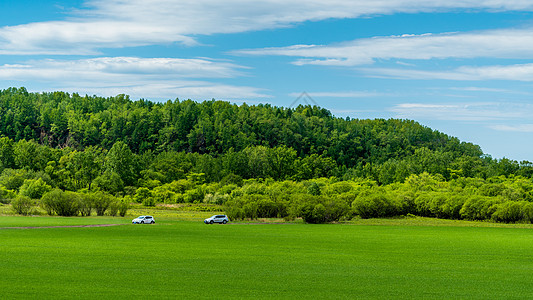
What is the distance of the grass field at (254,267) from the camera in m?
26.1

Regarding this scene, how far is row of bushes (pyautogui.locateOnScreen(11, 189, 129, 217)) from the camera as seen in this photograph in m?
90.2

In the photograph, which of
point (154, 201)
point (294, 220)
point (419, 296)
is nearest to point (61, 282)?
point (419, 296)

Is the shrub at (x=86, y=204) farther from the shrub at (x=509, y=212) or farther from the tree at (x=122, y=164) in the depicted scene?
the tree at (x=122, y=164)

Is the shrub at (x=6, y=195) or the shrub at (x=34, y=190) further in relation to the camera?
the shrub at (x=34, y=190)

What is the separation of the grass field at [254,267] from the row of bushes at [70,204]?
127 ft

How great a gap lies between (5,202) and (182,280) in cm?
9991

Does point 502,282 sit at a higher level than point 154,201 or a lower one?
higher

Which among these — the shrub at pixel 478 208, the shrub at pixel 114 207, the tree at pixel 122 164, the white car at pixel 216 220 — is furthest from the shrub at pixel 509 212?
the tree at pixel 122 164

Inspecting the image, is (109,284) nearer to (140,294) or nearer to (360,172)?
(140,294)

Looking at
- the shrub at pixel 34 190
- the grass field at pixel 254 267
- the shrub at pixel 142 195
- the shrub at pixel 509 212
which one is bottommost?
the shrub at pixel 142 195

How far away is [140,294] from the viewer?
25.0 metres

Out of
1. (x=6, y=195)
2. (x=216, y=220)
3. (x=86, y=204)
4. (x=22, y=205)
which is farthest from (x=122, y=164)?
(x=216, y=220)

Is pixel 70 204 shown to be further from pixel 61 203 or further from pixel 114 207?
pixel 114 207

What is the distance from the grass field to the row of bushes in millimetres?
38575
